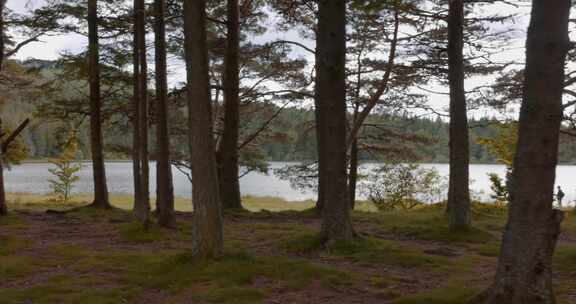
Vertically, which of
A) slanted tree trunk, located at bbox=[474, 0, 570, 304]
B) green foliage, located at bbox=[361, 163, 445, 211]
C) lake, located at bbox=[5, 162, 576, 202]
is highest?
slanted tree trunk, located at bbox=[474, 0, 570, 304]

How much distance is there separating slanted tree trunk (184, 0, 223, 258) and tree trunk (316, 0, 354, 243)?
1.95 meters

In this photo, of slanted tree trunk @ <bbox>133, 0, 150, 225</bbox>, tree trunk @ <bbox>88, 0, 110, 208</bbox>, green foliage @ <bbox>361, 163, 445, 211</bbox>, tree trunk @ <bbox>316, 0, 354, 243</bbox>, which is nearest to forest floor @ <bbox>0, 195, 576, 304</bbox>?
tree trunk @ <bbox>316, 0, 354, 243</bbox>

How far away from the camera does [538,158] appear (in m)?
4.38

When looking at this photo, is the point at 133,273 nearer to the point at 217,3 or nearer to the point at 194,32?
the point at 194,32

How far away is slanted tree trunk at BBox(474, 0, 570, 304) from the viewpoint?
438cm

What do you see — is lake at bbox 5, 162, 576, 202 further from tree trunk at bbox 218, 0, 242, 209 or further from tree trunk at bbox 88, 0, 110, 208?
tree trunk at bbox 88, 0, 110, 208

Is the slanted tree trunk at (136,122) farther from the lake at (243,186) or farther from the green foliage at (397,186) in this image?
the green foliage at (397,186)

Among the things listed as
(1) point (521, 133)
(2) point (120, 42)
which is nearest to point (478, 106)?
(1) point (521, 133)

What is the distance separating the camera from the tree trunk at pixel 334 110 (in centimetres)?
813

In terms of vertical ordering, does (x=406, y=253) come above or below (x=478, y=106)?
below

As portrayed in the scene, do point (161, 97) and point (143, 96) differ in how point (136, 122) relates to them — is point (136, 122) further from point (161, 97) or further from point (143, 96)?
point (161, 97)

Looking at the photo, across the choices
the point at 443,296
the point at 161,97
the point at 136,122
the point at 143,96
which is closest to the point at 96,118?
the point at 136,122

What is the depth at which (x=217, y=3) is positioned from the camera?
51.2ft

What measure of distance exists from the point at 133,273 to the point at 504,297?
4851 millimetres
